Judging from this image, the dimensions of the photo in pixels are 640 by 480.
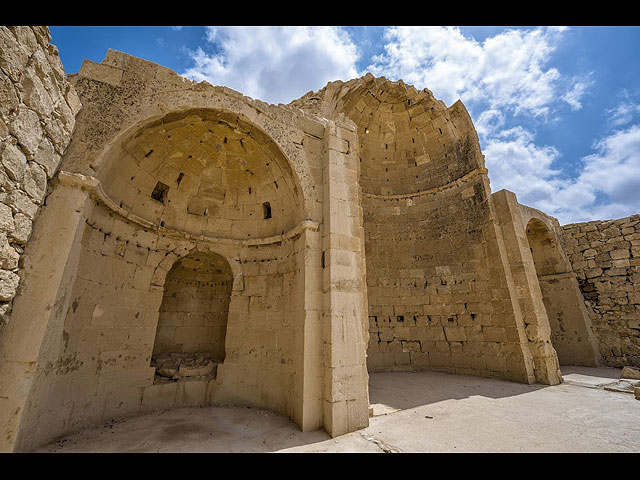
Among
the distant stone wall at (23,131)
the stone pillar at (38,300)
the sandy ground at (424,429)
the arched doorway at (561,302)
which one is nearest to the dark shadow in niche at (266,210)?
the stone pillar at (38,300)

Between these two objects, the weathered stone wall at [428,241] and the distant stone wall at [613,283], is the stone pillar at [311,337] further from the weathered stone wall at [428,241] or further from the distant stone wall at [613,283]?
the distant stone wall at [613,283]

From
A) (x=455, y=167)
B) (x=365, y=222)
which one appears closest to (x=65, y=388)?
(x=365, y=222)

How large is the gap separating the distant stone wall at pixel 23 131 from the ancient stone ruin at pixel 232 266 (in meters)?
0.02

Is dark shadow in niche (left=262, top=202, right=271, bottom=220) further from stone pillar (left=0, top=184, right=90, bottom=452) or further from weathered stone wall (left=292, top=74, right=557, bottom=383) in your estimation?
weathered stone wall (left=292, top=74, right=557, bottom=383)

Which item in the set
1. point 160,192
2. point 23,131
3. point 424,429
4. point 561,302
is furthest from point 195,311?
point 561,302

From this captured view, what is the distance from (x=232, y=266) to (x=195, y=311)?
160cm

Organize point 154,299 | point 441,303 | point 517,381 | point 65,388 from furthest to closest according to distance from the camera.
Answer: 1. point 441,303
2. point 517,381
3. point 154,299
4. point 65,388

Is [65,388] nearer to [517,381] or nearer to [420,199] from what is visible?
[517,381]

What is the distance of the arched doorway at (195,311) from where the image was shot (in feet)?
19.6

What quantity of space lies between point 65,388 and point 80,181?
9.67 feet

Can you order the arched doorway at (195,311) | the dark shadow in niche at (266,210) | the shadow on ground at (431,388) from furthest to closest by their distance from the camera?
the dark shadow in niche at (266,210) < the arched doorway at (195,311) < the shadow on ground at (431,388)

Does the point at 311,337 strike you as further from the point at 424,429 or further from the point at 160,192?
the point at 160,192

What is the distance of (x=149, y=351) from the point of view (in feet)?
16.4

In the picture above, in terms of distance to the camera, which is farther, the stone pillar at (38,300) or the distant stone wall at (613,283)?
the distant stone wall at (613,283)
